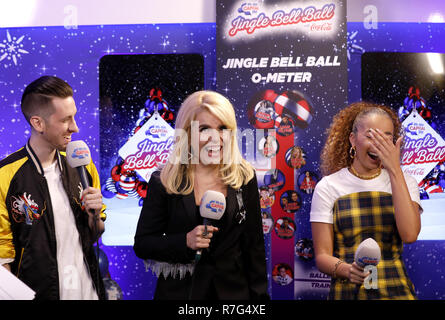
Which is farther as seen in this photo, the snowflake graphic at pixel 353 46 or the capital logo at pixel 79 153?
the snowflake graphic at pixel 353 46

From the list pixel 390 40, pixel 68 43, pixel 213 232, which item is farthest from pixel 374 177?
pixel 68 43

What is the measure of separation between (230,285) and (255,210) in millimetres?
373

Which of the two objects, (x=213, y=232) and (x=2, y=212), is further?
(x=2, y=212)

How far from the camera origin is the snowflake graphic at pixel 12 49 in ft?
11.8

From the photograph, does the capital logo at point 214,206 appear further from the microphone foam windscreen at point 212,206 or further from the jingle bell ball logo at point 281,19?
the jingle bell ball logo at point 281,19

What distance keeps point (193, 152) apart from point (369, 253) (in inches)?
36.2

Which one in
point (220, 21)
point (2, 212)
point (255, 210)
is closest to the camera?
point (255, 210)

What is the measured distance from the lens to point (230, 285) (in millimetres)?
2059

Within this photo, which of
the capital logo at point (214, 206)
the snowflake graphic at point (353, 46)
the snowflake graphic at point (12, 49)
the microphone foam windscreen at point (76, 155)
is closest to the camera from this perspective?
the capital logo at point (214, 206)

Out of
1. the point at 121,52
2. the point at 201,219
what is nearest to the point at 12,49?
the point at 121,52

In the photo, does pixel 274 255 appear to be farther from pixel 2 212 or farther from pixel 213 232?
pixel 2 212

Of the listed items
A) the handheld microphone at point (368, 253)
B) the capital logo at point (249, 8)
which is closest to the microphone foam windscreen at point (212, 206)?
the handheld microphone at point (368, 253)

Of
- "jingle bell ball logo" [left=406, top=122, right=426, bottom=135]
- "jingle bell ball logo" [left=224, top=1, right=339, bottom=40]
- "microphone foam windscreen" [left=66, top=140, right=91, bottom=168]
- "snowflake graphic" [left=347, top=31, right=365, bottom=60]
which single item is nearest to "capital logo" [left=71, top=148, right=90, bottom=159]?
"microphone foam windscreen" [left=66, top=140, right=91, bottom=168]
